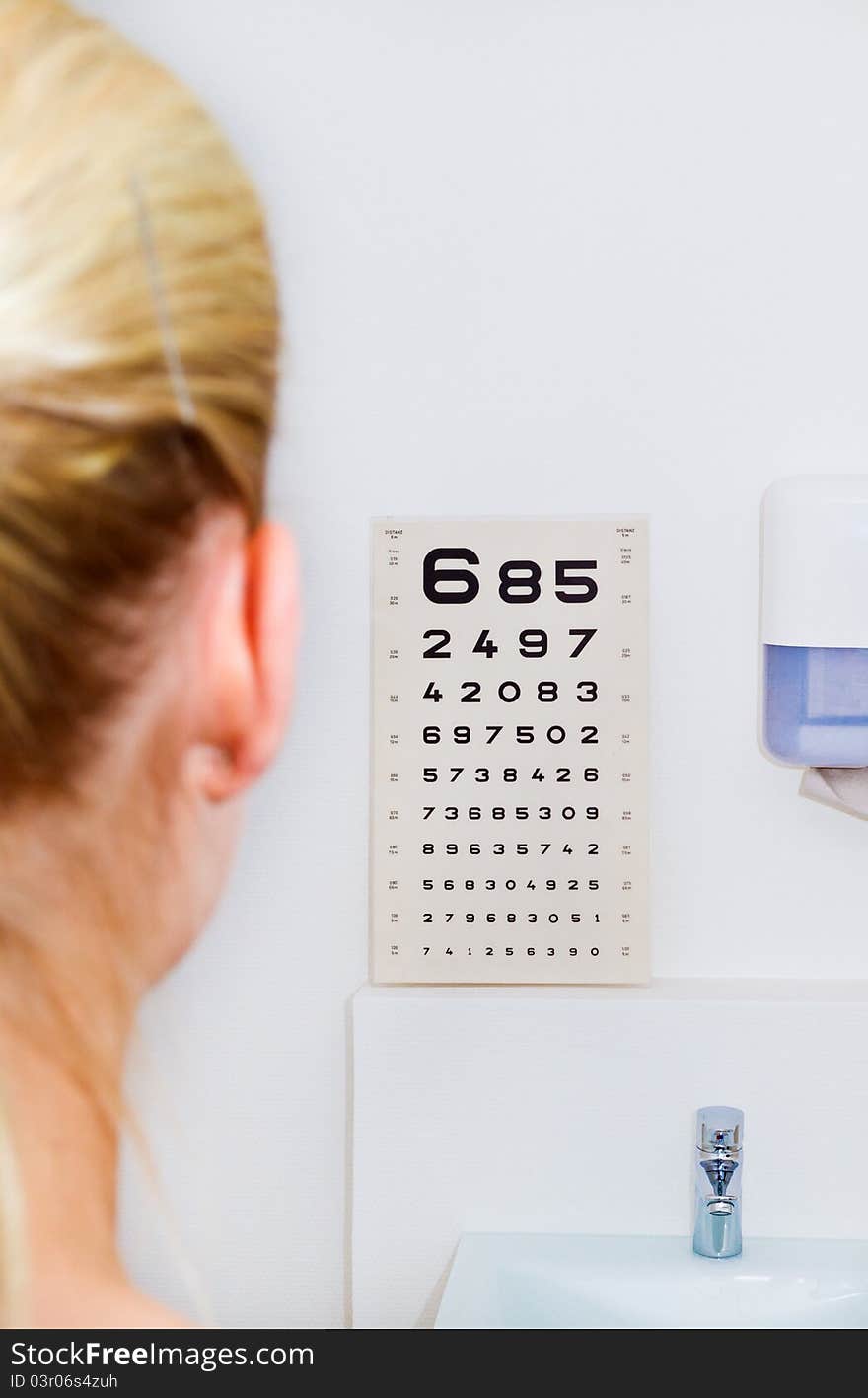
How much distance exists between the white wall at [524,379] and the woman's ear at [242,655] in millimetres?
350

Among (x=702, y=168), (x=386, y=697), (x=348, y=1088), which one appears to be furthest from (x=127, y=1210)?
(x=702, y=168)

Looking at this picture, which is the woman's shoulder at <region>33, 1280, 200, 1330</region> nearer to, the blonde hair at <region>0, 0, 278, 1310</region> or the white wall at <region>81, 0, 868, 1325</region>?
the blonde hair at <region>0, 0, 278, 1310</region>

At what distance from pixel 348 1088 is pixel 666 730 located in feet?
1.16

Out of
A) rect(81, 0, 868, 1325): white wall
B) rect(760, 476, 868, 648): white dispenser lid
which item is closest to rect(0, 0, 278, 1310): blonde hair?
rect(81, 0, 868, 1325): white wall

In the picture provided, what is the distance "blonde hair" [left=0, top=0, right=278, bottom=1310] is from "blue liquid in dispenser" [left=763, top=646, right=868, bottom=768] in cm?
52

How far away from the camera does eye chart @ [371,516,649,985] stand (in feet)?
3.13

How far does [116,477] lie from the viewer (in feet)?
1.62

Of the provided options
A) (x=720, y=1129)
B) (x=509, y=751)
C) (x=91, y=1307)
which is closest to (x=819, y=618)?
(x=509, y=751)

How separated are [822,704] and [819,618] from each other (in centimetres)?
6

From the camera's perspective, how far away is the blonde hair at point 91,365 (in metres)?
0.48

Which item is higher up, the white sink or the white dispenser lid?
the white dispenser lid

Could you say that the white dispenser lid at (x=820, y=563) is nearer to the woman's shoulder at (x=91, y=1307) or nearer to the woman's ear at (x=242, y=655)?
the woman's ear at (x=242, y=655)

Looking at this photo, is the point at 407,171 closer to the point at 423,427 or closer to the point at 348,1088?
the point at 423,427

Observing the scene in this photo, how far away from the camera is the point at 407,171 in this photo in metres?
0.94
